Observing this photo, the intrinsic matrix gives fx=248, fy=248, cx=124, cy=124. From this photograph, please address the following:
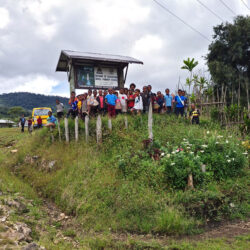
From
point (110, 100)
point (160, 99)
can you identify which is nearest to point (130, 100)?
point (110, 100)

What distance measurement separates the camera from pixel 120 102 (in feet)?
32.2

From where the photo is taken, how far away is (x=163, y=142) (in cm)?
801

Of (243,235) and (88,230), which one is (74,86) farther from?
(243,235)

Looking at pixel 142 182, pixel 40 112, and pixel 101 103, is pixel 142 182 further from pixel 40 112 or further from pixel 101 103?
pixel 40 112

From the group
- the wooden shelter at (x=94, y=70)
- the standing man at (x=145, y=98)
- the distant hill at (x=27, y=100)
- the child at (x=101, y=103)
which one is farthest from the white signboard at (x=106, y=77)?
the distant hill at (x=27, y=100)

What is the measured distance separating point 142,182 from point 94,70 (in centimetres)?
663

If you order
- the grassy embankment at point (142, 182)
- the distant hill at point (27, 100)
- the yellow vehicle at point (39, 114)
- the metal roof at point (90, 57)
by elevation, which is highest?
the distant hill at point (27, 100)

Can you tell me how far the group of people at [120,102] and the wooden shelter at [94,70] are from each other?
0.80 m

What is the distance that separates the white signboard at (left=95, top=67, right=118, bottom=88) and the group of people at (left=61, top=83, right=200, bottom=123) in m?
1.09

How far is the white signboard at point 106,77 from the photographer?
1128cm

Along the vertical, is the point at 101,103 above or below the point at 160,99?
below

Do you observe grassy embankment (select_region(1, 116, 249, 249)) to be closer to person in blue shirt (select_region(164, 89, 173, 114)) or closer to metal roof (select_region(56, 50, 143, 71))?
person in blue shirt (select_region(164, 89, 173, 114))

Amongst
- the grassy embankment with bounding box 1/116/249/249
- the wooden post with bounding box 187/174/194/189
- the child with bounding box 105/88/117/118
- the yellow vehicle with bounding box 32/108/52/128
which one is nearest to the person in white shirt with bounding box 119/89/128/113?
the child with bounding box 105/88/117/118

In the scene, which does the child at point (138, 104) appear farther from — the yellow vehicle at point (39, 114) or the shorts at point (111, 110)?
the yellow vehicle at point (39, 114)
